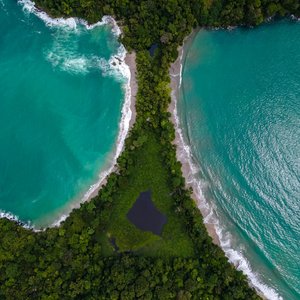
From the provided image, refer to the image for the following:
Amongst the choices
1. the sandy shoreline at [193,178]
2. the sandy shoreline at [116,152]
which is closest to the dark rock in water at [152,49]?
the sandy shoreline at [116,152]

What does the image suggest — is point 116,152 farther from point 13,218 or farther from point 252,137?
point 252,137

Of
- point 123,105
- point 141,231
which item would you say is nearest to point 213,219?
point 141,231

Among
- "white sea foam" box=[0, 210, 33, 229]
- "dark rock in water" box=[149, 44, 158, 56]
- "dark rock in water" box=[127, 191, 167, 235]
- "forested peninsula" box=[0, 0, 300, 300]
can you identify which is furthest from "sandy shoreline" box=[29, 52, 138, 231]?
"dark rock in water" box=[127, 191, 167, 235]

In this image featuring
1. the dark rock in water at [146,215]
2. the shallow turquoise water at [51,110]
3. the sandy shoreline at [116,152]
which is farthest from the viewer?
the shallow turquoise water at [51,110]

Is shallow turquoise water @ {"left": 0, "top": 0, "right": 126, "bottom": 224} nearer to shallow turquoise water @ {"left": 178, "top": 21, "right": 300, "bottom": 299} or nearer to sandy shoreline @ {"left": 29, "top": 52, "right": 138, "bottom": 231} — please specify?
sandy shoreline @ {"left": 29, "top": 52, "right": 138, "bottom": 231}

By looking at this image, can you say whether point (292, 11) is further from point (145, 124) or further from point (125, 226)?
point (125, 226)

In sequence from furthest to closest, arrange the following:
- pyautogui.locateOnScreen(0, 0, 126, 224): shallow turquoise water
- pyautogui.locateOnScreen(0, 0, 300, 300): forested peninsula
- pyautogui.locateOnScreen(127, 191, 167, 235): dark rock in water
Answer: pyautogui.locateOnScreen(0, 0, 126, 224): shallow turquoise water, pyautogui.locateOnScreen(127, 191, 167, 235): dark rock in water, pyautogui.locateOnScreen(0, 0, 300, 300): forested peninsula

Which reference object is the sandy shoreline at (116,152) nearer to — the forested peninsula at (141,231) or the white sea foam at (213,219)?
the forested peninsula at (141,231)

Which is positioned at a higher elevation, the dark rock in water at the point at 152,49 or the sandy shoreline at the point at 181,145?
the dark rock in water at the point at 152,49
